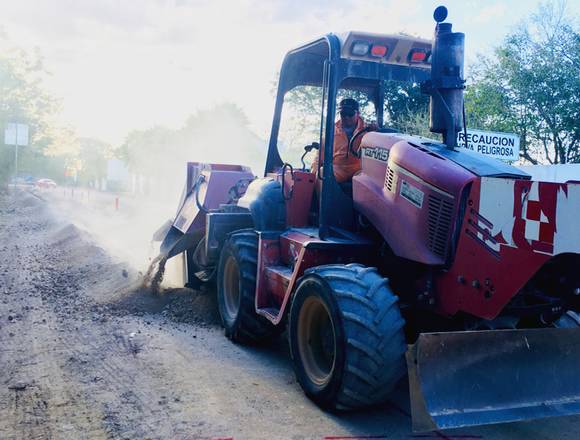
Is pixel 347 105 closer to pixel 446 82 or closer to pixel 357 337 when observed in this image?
pixel 446 82

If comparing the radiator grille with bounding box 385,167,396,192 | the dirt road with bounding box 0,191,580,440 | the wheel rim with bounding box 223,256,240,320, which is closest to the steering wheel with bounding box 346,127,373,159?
the radiator grille with bounding box 385,167,396,192

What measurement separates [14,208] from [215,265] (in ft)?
78.2

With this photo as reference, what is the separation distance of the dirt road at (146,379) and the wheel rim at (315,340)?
0.27 m

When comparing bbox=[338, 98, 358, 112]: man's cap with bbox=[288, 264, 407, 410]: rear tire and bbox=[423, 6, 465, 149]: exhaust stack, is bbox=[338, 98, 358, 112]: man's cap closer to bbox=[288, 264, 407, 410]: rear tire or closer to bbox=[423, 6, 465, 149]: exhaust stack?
bbox=[423, 6, 465, 149]: exhaust stack

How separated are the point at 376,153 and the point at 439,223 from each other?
1.03m

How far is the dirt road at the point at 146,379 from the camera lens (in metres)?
4.10

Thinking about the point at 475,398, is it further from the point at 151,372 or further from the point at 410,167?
the point at 151,372

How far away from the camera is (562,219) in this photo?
3451 mm

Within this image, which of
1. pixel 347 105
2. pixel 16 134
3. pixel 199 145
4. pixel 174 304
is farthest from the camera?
pixel 199 145

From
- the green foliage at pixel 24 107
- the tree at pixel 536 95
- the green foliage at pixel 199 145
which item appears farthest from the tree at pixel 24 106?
the tree at pixel 536 95

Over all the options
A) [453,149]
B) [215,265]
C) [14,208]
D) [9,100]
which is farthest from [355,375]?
[9,100]

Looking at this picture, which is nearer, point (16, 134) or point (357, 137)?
point (357, 137)

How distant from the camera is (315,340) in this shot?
4.70 meters

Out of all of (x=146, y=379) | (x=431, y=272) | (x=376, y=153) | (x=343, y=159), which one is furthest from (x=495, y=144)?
(x=146, y=379)
